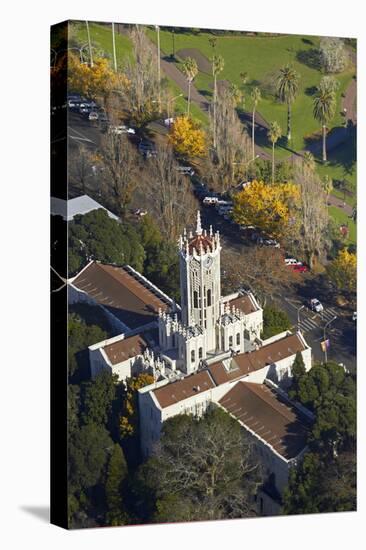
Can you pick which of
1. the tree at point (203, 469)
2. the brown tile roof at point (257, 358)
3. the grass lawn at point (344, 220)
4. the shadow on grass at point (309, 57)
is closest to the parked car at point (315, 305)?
the brown tile roof at point (257, 358)

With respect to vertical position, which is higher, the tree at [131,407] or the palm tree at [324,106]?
the palm tree at [324,106]

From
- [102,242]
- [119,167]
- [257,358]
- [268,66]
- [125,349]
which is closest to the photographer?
[119,167]

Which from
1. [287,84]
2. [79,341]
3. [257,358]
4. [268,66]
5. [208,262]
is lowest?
[257,358]

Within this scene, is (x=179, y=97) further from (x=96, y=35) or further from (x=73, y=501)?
(x=73, y=501)

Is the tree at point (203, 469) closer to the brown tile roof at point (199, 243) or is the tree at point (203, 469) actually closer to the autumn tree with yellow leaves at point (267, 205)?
Result: the brown tile roof at point (199, 243)

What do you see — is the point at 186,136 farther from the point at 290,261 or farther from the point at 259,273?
the point at 290,261

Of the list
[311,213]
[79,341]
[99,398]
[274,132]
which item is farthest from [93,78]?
[99,398]

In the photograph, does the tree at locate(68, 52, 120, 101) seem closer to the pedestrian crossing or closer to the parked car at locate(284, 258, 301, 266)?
the parked car at locate(284, 258, 301, 266)
